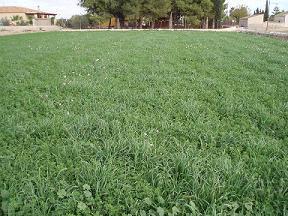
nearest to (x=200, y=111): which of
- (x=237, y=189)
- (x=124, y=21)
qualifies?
(x=237, y=189)

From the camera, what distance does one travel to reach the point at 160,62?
10.6 metres

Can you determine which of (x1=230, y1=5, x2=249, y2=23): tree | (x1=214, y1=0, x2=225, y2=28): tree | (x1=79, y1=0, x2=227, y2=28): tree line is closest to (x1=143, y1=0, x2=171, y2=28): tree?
(x1=79, y1=0, x2=227, y2=28): tree line

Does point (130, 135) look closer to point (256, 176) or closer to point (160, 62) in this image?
point (256, 176)

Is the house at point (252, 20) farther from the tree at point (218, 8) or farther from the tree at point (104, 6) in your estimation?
the tree at point (104, 6)

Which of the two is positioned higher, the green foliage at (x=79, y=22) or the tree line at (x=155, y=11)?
the tree line at (x=155, y=11)

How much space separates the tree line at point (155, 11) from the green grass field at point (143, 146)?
52.3 metres

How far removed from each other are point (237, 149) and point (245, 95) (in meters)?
2.77

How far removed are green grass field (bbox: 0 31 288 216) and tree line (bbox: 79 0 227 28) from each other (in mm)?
52327

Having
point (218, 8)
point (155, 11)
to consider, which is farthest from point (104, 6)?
point (218, 8)

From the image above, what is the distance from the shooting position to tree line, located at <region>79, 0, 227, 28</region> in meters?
57.0

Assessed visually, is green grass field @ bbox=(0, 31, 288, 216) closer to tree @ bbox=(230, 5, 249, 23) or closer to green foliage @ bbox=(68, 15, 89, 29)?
green foliage @ bbox=(68, 15, 89, 29)

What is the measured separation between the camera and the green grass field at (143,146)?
114 inches

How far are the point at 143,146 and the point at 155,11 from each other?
57704 millimetres

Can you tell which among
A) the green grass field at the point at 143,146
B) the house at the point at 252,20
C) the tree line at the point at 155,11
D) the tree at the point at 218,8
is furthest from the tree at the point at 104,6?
the green grass field at the point at 143,146
